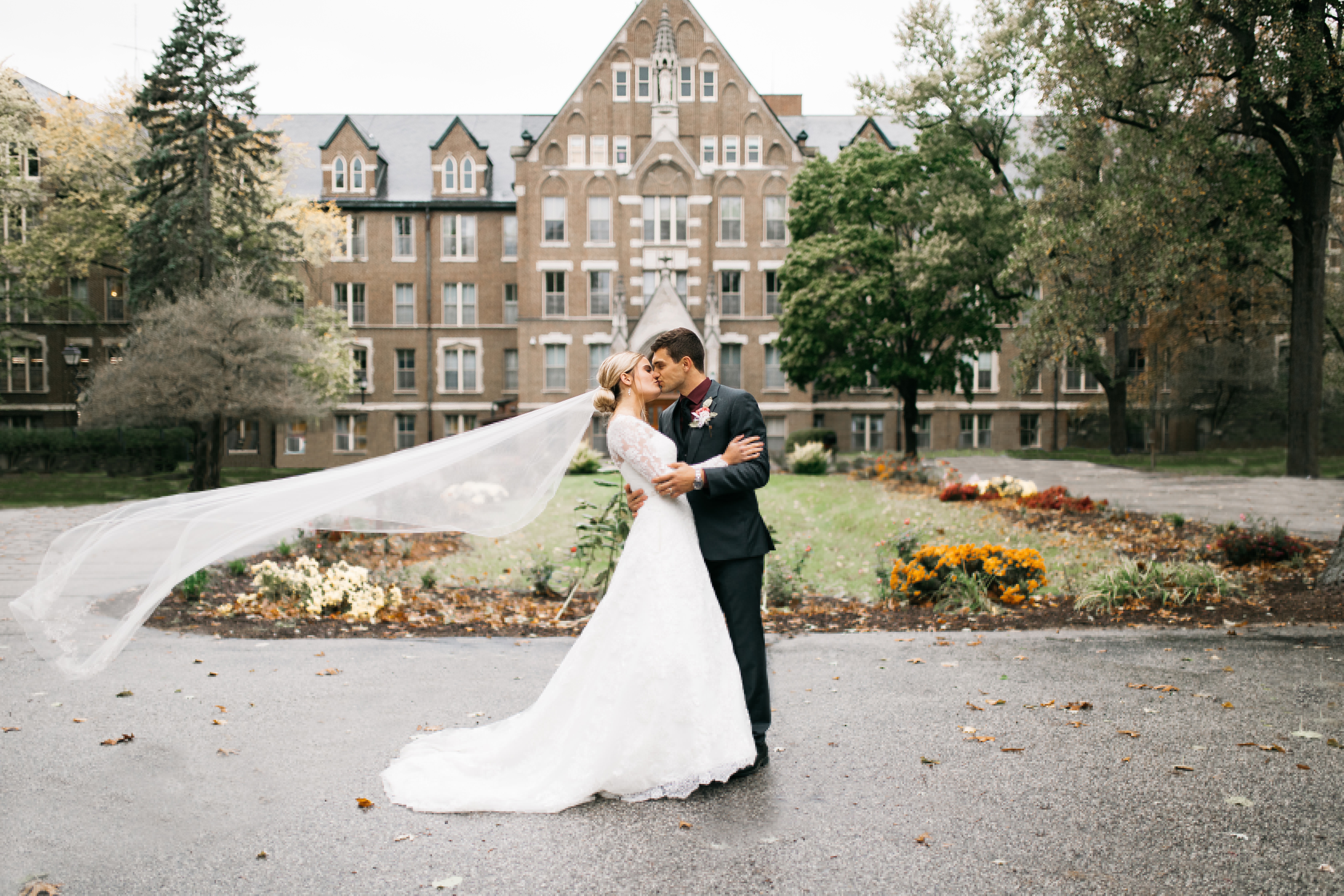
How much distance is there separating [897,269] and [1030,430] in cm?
2006

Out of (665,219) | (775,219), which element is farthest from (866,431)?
(665,219)

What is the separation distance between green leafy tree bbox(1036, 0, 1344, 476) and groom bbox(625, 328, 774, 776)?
14042 mm

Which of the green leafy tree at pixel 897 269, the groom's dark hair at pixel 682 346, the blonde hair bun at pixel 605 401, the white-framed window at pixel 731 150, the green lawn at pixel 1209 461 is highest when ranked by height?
the white-framed window at pixel 731 150

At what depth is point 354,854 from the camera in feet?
12.9

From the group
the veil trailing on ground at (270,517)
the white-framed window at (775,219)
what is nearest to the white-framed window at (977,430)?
the white-framed window at (775,219)

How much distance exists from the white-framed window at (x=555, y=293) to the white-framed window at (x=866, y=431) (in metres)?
14.8

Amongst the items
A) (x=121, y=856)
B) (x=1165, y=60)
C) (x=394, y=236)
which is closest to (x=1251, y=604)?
(x=121, y=856)

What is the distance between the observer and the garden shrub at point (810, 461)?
30.6m

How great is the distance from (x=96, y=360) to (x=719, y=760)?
40856mm

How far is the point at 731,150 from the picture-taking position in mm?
43844

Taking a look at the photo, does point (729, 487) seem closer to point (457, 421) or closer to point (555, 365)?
point (555, 365)

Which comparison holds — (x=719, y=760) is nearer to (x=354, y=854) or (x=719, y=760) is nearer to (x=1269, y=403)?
(x=354, y=854)

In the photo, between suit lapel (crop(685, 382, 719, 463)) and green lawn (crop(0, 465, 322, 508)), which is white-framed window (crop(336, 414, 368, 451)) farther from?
suit lapel (crop(685, 382, 719, 463))

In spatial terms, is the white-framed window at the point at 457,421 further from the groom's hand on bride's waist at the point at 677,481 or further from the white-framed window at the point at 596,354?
the groom's hand on bride's waist at the point at 677,481
